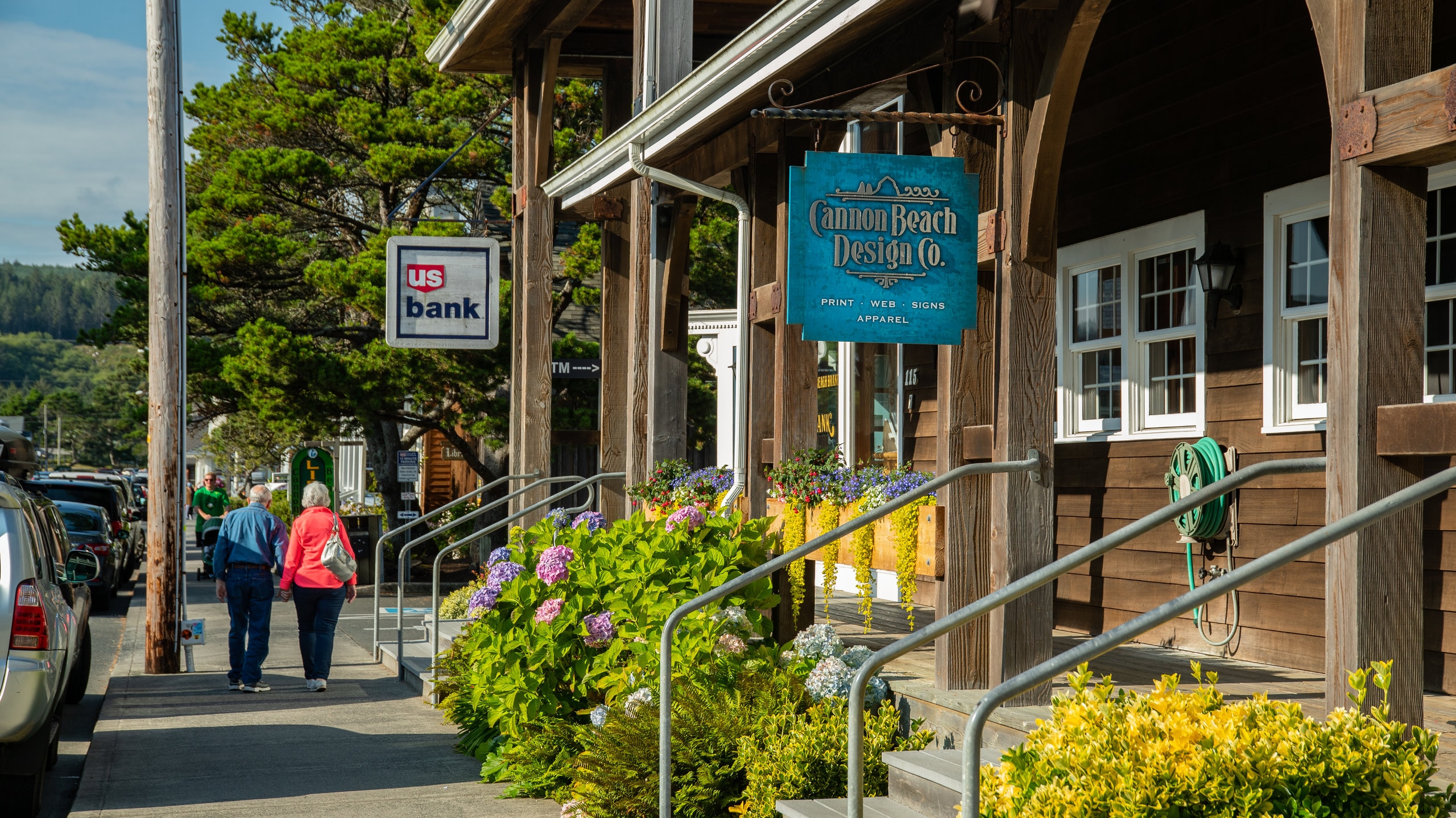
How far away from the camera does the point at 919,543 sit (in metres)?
6.64

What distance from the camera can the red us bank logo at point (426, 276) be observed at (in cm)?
1229

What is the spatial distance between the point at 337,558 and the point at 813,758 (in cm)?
632

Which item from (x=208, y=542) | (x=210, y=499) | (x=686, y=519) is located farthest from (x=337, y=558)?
(x=208, y=542)

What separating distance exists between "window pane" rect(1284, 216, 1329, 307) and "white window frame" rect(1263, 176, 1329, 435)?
0.04 m

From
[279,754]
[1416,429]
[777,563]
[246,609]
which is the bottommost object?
[279,754]

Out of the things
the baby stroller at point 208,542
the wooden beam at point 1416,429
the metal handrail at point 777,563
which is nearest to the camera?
the wooden beam at point 1416,429

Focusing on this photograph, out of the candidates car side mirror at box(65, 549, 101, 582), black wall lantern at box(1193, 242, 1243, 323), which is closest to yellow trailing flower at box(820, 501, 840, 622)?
black wall lantern at box(1193, 242, 1243, 323)

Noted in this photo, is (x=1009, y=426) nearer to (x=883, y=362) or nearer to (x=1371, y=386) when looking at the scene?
(x=1371, y=386)

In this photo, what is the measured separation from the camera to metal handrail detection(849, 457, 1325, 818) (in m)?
3.73

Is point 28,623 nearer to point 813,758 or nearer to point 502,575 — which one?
point 502,575

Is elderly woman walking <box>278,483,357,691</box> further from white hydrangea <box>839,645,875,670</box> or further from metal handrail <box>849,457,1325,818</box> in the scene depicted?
metal handrail <box>849,457,1325,818</box>

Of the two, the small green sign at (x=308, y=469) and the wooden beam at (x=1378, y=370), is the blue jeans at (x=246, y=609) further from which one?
the small green sign at (x=308, y=469)

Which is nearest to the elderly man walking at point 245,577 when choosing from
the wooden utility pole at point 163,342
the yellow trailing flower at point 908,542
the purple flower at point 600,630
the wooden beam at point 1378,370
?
the wooden utility pole at point 163,342

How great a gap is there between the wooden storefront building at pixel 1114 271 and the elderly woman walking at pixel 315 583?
241 centimetres
